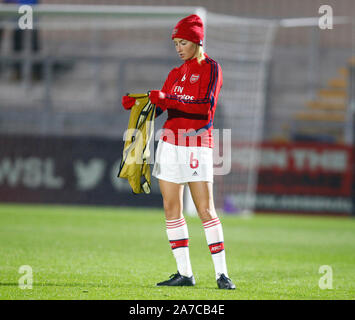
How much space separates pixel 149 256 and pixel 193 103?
2.69 meters

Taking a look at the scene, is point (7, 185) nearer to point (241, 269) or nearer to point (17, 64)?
point (17, 64)

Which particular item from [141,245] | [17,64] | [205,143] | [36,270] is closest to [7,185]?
[17,64]

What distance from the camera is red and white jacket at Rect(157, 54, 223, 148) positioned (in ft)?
16.7

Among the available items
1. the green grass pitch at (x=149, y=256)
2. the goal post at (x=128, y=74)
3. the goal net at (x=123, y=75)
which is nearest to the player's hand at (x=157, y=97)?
the green grass pitch at (x=149, y=256)

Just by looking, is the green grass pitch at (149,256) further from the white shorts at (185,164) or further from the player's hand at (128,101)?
the player's hand at (128,101)

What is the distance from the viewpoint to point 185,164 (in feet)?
17.0

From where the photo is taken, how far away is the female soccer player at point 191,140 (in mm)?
5109

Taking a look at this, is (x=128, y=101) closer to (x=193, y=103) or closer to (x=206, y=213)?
(x=193, y=103)

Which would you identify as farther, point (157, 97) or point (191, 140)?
point (191, 140)

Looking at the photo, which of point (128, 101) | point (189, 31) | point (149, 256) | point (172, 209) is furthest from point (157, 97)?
point (149, 256)

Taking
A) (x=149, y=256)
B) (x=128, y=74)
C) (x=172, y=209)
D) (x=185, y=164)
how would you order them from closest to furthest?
(x=185, y=164)
(x=172, y=209)
(x=149, y=256)
(x=128, y=74)

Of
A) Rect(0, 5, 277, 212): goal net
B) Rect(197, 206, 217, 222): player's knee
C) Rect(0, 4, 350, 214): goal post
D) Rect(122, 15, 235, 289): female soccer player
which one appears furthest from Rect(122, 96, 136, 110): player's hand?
Rect(0, 4, 350, 214): goal post
